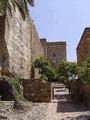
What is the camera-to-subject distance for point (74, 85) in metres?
23.8

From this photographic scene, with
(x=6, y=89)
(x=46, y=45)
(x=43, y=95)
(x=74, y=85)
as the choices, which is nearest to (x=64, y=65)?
(x=74, y=85)

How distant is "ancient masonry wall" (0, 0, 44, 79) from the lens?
72.0ft

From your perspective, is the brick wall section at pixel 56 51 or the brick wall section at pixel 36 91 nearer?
the brick wall section at pixel 36 91

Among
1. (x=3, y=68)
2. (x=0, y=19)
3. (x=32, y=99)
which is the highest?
(x=0, y=19)

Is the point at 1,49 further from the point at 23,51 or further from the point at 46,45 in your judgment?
the point at 46,45

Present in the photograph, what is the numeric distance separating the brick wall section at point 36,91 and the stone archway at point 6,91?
2915mm

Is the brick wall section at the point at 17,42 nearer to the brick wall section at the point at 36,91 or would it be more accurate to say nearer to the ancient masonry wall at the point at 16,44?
the ancient masonry wall at the point at 16,44

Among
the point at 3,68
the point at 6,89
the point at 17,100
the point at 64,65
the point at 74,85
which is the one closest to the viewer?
the point at 17,100

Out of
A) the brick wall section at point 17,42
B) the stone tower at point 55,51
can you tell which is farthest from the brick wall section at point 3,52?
the stone tower at point 55,51

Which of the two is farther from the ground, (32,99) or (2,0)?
(2,0)

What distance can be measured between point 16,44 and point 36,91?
4242 millimetres

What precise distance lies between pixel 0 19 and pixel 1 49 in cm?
183

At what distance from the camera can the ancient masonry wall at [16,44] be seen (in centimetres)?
2194

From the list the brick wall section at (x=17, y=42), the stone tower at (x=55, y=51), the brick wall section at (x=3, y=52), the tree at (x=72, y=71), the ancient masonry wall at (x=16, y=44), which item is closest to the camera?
the brick wall section at (x=3, y=52)
